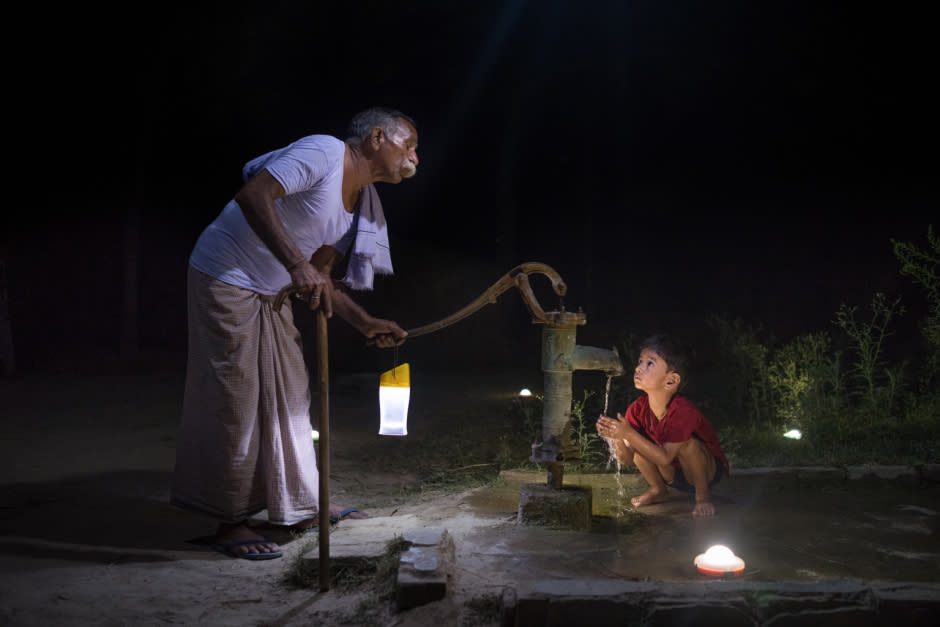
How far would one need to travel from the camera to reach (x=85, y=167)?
47.1 feet

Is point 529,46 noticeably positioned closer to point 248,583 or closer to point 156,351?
point 156,351

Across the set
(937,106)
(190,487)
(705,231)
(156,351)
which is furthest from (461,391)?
(937,106)

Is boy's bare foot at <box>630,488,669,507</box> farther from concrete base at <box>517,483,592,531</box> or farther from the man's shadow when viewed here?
the man's shadow

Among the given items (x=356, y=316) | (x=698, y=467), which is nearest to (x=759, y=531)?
(x=698, y=467)

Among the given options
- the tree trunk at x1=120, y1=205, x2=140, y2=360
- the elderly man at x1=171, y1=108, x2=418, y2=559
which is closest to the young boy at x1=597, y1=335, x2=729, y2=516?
the elderly man at x1=171, y1=108, x2=418, y2=559

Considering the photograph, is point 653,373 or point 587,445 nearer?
point 653,373

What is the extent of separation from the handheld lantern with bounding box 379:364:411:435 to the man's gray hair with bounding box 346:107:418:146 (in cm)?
125

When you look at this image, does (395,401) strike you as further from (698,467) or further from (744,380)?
(744,380)

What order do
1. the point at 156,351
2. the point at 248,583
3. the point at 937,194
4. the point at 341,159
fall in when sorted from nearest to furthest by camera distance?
the point at 248,583 < the point at 341,159 < the point at 156,351 < the point at 937,194

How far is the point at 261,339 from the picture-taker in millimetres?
3891

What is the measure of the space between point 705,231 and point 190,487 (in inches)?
605

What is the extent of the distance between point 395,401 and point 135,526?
5.78 feet

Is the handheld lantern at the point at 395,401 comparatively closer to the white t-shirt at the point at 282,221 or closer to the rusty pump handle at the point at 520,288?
the rusty pump handle at the point at 520,288

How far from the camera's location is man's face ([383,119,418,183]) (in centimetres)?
392
